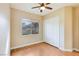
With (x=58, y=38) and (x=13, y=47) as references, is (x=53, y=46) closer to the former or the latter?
(x=58, y=38)

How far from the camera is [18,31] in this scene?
1308mm

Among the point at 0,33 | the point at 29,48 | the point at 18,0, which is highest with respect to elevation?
the point at 18,0

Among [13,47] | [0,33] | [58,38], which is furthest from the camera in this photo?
[58,38]

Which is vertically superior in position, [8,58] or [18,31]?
[18,31]

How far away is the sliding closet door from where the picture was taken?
4.82 feet

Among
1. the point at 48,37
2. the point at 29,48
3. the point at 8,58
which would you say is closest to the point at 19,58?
the point at 8,58

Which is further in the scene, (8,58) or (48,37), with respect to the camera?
(48,37)

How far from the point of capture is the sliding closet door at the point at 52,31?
1.47 meters

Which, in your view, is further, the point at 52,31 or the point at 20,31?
the point at 52,31

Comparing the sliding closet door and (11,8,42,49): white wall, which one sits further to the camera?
the sliding closet door

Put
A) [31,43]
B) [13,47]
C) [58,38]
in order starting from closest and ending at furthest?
[13,47]
[31,43]
[58,38]

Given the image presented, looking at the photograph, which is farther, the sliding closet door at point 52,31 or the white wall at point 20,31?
the sliding closet door at point 52,31

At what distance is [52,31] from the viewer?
4.95 ft

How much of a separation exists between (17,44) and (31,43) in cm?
23
